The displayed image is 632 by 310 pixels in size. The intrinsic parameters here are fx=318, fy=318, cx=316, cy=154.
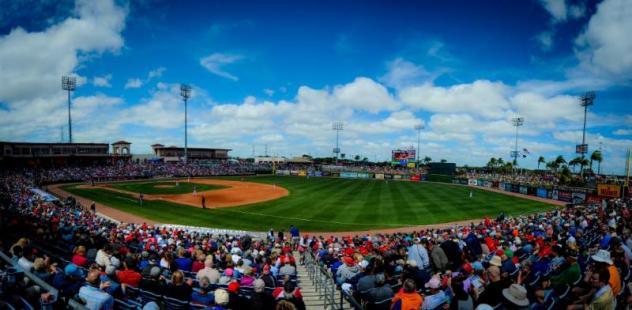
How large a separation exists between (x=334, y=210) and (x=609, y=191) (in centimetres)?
3266

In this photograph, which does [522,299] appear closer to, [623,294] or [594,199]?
[623,294]

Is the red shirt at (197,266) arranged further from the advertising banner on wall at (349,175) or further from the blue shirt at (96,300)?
the advertising banner on wall at (349,175)

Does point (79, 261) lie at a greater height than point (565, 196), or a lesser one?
greater

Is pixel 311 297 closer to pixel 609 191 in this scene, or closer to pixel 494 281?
pixel 494 281

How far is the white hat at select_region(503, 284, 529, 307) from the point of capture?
4727mm

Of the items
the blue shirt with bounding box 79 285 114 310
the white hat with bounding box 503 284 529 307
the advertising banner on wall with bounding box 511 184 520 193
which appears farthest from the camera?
the advertising banner on wall with bounding box 511 184 520 193

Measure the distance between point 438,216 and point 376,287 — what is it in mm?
28979

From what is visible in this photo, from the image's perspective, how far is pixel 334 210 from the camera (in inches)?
1363

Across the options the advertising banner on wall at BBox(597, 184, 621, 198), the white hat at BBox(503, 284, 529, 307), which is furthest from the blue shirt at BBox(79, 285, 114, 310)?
the advertising banner on wall at BBox(597, 184, 621, 198)

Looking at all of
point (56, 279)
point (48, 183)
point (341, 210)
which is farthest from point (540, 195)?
point (48, 183)

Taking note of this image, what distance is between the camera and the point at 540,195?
48.3 metres

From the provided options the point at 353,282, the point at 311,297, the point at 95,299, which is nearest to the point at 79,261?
the point at 95,299

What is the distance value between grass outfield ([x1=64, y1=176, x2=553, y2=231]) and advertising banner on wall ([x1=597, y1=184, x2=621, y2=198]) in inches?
233

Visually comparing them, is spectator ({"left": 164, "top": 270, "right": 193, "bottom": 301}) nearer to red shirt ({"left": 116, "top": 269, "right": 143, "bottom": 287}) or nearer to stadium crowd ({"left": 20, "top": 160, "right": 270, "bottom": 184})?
red shirt ({"left": 116, "top": 269, "right": 143, "bottom": 287})
